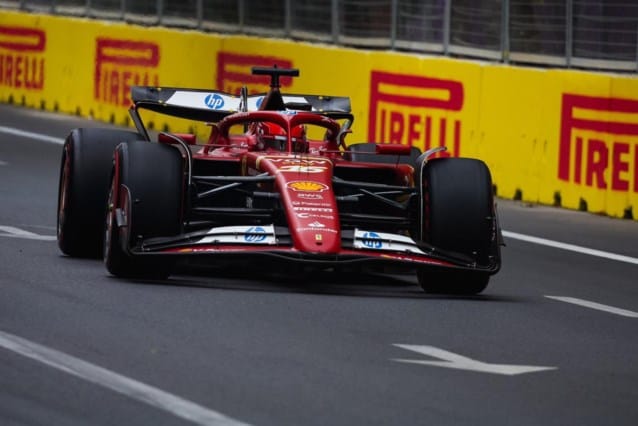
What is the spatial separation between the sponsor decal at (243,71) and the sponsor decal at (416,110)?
103 inches

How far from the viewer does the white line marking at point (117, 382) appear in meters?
8.09

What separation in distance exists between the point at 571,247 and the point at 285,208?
4.85 m

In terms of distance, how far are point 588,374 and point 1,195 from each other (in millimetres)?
9807

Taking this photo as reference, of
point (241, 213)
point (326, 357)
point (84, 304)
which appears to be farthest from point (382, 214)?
point (326, 357)

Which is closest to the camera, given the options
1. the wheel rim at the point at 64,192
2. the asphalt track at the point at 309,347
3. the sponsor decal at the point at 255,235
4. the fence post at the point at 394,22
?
the asphalt track at the point at 309,347

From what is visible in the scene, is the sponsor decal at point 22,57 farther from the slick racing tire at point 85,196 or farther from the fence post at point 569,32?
the slick racing tire at point 85,196

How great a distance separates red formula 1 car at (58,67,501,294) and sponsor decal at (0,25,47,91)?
16.8 metres

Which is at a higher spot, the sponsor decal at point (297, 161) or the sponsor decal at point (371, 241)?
the sponsor decal at point (297, 161)

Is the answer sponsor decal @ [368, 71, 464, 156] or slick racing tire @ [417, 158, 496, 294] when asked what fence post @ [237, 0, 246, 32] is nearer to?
sponsor decal @ [368, 71, 464, 156]

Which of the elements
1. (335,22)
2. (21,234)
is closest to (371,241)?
(21,234)

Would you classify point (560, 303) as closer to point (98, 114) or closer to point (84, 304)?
point (84, 304)

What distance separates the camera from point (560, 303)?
41.6ft

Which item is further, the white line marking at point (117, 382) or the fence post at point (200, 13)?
the fence post at point (200, 13)

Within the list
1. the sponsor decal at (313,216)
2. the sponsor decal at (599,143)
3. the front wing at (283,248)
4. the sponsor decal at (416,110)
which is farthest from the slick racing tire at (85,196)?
the sponsor decal at (416,110)
